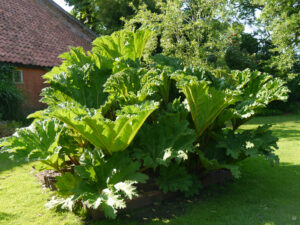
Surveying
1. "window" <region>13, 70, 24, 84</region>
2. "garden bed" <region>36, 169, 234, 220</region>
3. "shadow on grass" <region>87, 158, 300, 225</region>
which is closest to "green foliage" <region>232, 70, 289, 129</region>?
"garden bed" <region>36, 169, 234, 220</region>

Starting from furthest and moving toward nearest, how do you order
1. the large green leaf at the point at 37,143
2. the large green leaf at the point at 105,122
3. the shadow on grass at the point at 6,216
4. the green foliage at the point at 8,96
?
the green foliage at the point at 8,96 → the shadow on grass at the point at 6,216 → the large green leaf at the point at 37,143 → the large green leaf at the point at 105,122

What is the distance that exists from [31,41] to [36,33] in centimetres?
120

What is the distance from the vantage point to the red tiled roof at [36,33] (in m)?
10.9

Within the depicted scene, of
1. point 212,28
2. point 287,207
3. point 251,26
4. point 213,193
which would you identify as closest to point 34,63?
point 212,28

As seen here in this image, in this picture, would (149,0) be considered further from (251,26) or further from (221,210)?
(221,210)

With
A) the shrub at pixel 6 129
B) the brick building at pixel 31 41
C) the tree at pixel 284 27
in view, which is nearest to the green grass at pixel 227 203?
the shrub at pixel 6 129

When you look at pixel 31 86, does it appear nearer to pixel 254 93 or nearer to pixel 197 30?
pixel 197 30

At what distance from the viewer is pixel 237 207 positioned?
3615mm

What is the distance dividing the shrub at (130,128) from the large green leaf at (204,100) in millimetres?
12

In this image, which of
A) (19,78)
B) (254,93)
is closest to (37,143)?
(254,93)

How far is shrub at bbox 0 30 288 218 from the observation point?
293cm

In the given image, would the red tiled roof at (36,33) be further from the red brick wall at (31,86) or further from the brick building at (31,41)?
the red brick wall at (31,86)

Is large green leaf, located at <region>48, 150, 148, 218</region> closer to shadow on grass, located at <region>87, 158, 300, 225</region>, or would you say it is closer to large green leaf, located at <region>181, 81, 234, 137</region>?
shadow on grass, located at <region>87, 158, 300, 225</region>

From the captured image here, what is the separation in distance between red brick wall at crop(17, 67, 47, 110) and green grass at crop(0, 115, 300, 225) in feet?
21.7
